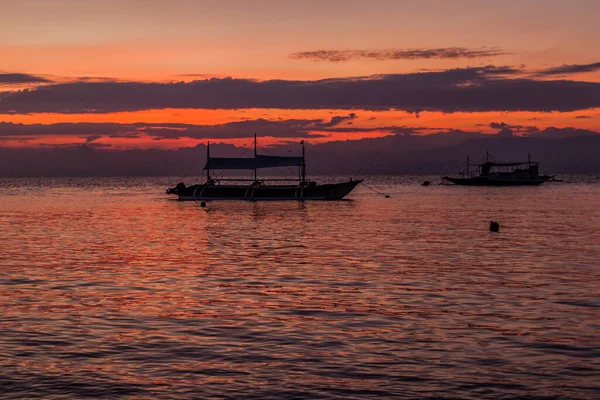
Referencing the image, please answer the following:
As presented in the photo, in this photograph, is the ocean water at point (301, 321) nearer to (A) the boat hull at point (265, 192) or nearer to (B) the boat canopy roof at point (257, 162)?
(A) the boat hull at point (265, 192)

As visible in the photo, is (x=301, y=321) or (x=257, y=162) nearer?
(x=301, y=321)

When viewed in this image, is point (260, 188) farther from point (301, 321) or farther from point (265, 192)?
point (301, 321)

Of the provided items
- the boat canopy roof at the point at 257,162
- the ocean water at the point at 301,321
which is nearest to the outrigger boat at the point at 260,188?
the boat canopy roof at the point at 257,162

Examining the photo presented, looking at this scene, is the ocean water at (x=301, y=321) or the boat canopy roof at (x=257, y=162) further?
the boat canopy roof at (x=257, y=162)

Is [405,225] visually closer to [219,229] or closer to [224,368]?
[219,229]

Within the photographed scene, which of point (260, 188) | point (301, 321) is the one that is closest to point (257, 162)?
point (260, 188)

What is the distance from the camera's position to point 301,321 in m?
22.5

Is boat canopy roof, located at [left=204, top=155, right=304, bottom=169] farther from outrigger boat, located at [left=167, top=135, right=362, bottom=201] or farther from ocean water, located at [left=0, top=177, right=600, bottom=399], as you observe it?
ocean water, located at [left=0, top=177, right=600, bottom=399]

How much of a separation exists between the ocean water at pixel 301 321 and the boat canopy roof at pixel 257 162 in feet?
239

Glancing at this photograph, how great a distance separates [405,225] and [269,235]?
51.2 ft

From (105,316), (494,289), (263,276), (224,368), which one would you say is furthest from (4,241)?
(224,368)

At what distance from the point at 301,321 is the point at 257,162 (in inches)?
3891

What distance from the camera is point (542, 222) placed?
71.9m

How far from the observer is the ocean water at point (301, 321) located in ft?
52.0
